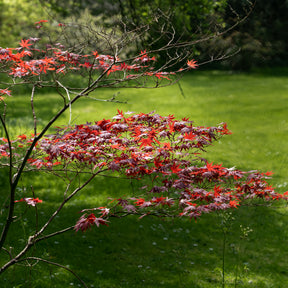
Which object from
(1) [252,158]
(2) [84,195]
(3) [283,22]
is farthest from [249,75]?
(2) [84,195]

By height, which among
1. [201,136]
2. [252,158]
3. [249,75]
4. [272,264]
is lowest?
[249,75]

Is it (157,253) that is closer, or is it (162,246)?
(157,253)

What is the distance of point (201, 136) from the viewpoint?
167 inches

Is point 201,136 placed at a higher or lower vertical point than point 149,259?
higher

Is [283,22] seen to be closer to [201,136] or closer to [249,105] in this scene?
[249,105]

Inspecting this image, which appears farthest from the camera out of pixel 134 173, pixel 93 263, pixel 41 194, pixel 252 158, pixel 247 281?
pixel 252 158

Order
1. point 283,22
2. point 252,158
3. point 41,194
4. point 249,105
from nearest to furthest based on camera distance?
point 41,194
point 252,158
point 249,105
point 283,22

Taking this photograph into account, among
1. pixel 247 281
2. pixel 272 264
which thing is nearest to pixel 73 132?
pixel 247 281

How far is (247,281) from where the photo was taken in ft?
16.6

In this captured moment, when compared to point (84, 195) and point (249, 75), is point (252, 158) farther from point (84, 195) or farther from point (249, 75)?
point (249, 75)

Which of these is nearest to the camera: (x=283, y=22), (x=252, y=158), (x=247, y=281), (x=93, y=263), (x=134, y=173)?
(x=134, y=173)

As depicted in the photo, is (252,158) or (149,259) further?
(252,158)

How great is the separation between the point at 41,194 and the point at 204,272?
3.53 metres

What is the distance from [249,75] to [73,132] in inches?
837
